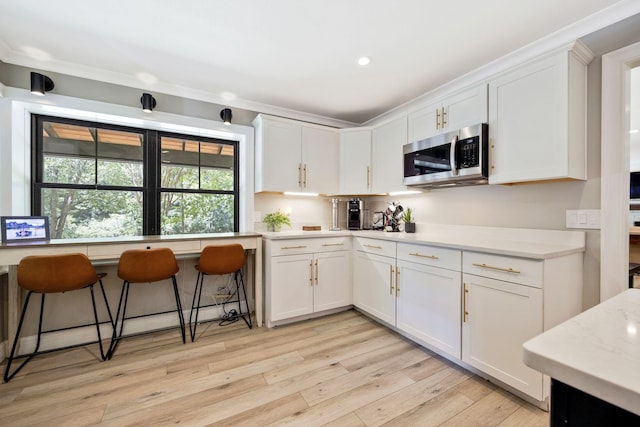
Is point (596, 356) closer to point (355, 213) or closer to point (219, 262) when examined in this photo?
point (219, 262)

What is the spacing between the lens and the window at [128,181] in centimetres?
254

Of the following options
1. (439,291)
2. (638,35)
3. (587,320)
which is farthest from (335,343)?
(638,35)

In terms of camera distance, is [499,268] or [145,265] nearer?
[499,268]

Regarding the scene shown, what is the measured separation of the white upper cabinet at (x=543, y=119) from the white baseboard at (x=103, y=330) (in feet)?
9.94

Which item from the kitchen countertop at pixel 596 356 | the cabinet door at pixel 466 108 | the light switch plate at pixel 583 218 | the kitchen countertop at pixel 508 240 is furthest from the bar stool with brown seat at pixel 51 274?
the light switch plate at pixel 583 218

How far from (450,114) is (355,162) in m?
1.24

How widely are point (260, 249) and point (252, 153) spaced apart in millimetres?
1155

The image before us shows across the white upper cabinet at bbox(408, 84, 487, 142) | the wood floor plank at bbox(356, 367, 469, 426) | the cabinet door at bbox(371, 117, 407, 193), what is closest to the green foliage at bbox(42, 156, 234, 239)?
the cabinet door at bbox(371, 117, 407, 193)

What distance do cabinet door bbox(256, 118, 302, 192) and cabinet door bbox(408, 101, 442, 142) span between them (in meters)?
1.25

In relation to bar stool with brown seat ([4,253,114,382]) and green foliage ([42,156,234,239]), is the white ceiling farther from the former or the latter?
bar stool with brown seat ([4,253,114,382])

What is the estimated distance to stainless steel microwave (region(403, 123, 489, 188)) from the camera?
2.17m

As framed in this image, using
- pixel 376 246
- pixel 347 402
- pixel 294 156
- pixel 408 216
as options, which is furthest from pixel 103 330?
pixel 408 216

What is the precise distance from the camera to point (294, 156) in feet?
10.6

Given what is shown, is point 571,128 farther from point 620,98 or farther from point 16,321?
point 16,321
